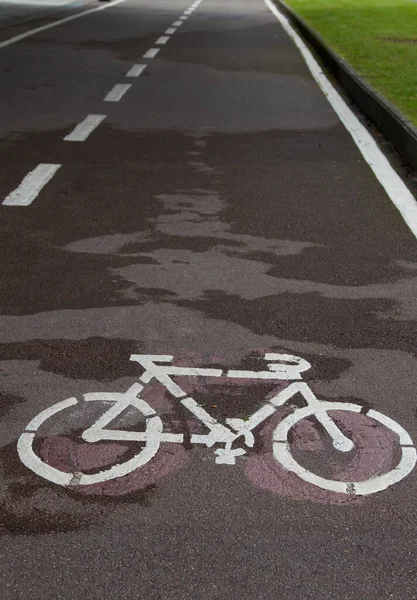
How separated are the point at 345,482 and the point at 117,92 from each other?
11.0m

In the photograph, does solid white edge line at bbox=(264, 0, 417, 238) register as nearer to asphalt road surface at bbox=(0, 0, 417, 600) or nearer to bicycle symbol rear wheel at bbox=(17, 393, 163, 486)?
asphalt road surface at bbox=(0, 0, 417, 600)

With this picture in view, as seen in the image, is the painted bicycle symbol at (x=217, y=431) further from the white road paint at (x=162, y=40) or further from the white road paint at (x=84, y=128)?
the white road paint at (x=162, y=40)

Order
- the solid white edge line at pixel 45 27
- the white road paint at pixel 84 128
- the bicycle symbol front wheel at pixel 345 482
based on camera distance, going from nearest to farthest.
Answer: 1. the bicycle symbol front wheel at pixel 345 482
2. the white road paint at pixel 84 128
3. the solid white edge line at pixel 45 27

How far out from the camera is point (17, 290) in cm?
572

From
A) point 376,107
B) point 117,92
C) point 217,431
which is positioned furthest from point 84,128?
point 217,431

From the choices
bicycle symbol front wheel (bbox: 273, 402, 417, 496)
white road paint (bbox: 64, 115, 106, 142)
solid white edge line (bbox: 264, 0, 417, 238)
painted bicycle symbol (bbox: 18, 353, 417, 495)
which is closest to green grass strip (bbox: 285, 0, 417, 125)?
solid white edge line (bbox: 264, 0, 417, 238)

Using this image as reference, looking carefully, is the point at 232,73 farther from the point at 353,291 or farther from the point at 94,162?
the point at 353,291

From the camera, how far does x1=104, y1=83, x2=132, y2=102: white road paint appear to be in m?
13.3

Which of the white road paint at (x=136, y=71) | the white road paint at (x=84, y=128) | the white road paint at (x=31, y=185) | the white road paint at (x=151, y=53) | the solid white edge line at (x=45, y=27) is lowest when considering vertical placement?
the solid white edge line at (x=45, y=27)

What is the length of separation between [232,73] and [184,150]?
713cm

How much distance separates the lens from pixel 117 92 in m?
14.0

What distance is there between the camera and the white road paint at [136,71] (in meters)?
16.2

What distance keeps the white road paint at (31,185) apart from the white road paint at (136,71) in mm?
7452

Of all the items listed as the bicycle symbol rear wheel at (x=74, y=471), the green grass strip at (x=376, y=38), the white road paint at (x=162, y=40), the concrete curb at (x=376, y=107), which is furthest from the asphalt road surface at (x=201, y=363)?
the white road paint at (x=162, y=40)
